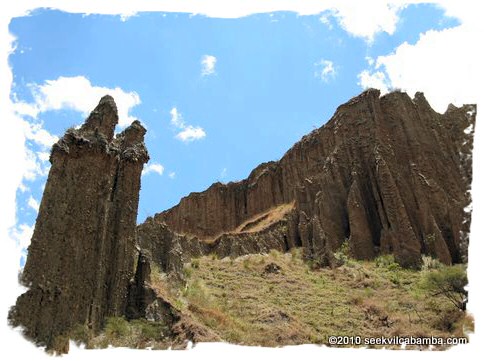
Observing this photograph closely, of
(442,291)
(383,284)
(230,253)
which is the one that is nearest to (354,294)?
(383,284)

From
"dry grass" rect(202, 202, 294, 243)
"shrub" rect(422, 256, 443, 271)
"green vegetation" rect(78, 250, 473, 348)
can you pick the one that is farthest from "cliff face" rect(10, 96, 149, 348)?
"dry grass" rect(202, 202, 294, 243)

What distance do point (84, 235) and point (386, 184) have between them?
30.9 m

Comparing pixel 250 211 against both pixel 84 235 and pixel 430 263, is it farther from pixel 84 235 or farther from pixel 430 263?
pixel 84 235

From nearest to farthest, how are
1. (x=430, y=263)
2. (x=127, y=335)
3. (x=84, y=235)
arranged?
1. (x=127, y=335)
2. (x=84, y=235)
3. (x=430, y=263)

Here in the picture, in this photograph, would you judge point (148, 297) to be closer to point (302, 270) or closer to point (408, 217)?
point (302, 270)

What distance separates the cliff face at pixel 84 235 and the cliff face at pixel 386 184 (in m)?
17.5

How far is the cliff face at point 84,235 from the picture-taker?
16.2 m

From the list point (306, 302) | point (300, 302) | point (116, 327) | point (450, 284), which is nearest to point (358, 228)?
point (306, 302)

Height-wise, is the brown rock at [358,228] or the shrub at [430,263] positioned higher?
the brown rock at [358,228]

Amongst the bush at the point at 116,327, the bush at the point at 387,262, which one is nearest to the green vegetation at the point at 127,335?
the bush at the point at 116,327

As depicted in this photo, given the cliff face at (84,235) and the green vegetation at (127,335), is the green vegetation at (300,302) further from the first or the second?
the cliff face at (84,235)

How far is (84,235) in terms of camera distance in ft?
59.7

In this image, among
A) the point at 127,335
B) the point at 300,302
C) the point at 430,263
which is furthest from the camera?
the point at 430,263

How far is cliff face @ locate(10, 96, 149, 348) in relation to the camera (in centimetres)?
1622
